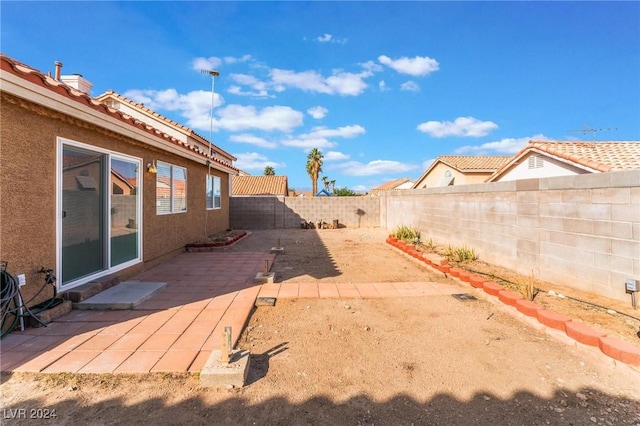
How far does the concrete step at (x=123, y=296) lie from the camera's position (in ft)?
13.5

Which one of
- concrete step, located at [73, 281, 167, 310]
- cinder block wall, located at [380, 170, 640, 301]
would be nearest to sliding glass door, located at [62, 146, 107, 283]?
concrete step, located at [73, 281, 167, 310]

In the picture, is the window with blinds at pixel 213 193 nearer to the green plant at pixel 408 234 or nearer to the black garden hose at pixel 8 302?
the green plant at pixel 408 234

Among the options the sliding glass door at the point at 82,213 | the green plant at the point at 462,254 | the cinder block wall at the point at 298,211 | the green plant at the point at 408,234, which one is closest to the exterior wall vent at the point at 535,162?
the cinder block wall at the point at 298,211

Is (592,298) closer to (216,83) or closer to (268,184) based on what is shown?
(216,83)

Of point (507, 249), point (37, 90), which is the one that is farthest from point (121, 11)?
point (507, 249)

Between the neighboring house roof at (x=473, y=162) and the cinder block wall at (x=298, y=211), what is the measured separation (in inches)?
369

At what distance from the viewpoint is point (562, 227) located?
187 inches

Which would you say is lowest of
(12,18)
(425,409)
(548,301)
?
(425,409)

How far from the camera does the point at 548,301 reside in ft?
13.6

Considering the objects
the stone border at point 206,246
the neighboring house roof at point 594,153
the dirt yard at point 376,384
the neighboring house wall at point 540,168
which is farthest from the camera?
the neighboring house wall at point 540,168

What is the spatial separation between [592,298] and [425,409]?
11.6 ft

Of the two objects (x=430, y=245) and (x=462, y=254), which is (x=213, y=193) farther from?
(x=462, y=254)

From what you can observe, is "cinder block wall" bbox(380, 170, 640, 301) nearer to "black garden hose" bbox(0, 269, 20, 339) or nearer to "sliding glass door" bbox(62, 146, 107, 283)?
"black garden hose" bbox(0, 269, 20, 339)

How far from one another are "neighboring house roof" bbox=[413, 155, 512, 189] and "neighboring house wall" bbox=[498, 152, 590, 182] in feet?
16.0
